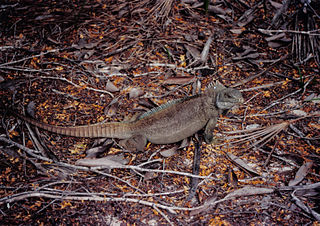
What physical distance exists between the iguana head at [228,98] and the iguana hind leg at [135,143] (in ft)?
3.41

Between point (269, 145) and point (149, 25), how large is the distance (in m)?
2.68

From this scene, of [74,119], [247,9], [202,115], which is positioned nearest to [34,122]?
[74,119]

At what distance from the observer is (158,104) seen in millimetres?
3650

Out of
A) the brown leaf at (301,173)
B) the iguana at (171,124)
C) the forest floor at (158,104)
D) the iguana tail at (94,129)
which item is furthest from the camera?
A: the iguana at (171,124)

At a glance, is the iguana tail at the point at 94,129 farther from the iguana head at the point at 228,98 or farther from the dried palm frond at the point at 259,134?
the dried palm frond at the point at 259,134

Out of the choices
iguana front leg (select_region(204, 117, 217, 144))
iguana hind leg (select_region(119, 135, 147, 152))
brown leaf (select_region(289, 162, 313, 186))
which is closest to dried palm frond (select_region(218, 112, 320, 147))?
iguana front leg (select_region(204, 117, 217, 144))

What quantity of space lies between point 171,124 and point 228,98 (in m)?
0.77

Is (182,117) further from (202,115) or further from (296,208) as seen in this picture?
(296,208)

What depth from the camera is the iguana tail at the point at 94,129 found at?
10.2ft

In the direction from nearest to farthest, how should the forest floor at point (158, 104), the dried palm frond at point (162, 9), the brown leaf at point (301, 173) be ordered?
the forest floor at point (158, 104), the brown leaf at point (301, 173), the dried palm frond at point (162, 9)

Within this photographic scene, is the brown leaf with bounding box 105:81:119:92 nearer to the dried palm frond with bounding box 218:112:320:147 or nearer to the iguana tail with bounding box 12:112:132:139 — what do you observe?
the iguana tail with bounding box 12:112:132:139

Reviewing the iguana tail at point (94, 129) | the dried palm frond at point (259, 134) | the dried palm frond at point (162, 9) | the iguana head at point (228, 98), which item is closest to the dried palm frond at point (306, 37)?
the dried palm frond at point (259, 134)

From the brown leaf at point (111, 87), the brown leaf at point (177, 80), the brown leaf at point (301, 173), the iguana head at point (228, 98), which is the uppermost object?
the iguana head at point (228, 98)

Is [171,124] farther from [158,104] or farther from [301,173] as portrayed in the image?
[301,173]
